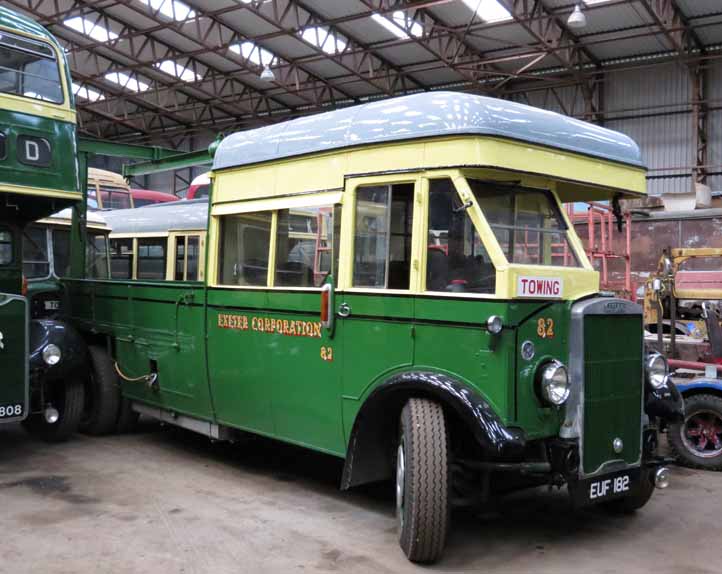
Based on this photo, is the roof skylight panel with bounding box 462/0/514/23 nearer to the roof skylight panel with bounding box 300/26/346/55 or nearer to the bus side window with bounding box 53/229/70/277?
the roof skylight panel with bounding box 300/26/346/55

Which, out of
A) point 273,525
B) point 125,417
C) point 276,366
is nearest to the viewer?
point 273,525

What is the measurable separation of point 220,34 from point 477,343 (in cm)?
1675

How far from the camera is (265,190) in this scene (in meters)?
5.92

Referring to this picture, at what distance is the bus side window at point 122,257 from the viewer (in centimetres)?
1234

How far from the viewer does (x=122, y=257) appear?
12.6 metres

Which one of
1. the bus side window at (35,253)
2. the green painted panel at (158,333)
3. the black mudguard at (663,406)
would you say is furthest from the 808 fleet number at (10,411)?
the black mudguard at (663,406)

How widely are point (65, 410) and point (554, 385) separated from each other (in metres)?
5.04

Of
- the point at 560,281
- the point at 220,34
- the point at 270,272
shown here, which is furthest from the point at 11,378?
the point at 220,34

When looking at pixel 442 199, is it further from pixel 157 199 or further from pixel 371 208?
pixel 157 199

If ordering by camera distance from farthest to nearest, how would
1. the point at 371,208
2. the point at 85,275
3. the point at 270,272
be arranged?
the point at 85,275
the point at 270,272
the point at 371,208

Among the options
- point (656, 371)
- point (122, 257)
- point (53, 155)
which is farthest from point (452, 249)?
point (122, 257)

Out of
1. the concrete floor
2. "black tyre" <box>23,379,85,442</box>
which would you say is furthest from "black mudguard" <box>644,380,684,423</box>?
"black tyre" <box>23,379,85,442</box>

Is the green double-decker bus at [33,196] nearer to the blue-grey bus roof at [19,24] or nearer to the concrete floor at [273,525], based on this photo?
the blue-grey bus roof at [19,24]

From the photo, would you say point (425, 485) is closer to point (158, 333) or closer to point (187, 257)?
point (158, 333)
